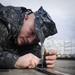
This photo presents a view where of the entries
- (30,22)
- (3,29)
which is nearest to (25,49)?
(30,22)

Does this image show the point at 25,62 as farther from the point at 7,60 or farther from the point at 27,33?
the point at 27,33

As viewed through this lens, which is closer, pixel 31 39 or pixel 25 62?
pixel 25 62

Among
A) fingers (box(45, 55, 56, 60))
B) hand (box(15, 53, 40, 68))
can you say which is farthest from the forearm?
fingers (box(45, 55, 56, 60))

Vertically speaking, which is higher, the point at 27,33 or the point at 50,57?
the point at 27,33

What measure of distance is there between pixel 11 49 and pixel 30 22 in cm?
22

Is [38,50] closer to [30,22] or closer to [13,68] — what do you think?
[30,22]

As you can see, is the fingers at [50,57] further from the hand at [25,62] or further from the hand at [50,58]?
the hand at [25,62]

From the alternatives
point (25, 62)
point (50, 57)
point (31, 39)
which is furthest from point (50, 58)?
point (25, 62)

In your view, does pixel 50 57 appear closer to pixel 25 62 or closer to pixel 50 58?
pixel 50 58

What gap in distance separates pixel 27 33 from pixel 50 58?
0.23 meters

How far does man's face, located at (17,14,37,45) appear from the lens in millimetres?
2037

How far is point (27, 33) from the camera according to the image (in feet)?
6.75

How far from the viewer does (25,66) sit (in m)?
1.74

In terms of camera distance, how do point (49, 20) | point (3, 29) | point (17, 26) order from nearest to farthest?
1. point (3, 29)
2. point (17, 26)
3. point (49, 20)
